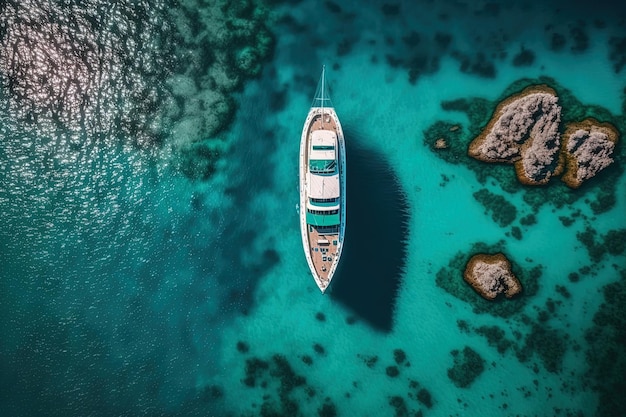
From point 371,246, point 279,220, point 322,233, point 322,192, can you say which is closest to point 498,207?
point 371,246

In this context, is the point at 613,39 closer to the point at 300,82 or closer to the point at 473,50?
the point at 473,50

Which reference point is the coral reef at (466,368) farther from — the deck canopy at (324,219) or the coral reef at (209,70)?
the coral reef at (209,70)

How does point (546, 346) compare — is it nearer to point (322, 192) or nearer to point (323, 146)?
point (322, 192)

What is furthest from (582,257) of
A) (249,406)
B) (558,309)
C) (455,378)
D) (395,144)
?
(249,406)

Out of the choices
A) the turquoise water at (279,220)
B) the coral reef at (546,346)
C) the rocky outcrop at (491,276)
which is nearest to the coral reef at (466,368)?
the turquoise water at (279,220)

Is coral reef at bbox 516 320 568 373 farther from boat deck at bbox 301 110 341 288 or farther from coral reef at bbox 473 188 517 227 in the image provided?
boat deck at bbox 301 110 341 288

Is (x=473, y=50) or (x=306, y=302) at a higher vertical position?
(x=473, y=50)
